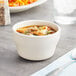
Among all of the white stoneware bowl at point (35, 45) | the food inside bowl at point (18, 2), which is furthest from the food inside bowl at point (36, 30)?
the food inside bowl at point (18, 2)

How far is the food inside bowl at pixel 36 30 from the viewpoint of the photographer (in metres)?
1.09

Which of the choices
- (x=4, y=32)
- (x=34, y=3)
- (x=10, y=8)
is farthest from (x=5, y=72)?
(x=34, y=3)

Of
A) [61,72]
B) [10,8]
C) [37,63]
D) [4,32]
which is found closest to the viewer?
[61,72]

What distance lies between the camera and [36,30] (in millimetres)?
1108

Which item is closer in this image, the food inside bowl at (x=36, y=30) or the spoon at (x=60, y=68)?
the spoon at (x=60, y=68)

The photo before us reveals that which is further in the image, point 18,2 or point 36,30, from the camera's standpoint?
point 18,2

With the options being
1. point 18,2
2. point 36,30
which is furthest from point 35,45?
point 18,2

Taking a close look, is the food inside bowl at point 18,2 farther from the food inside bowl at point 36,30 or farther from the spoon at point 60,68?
the spoon at point 60,68

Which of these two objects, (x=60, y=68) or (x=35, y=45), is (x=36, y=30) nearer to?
(x=35, y=45)

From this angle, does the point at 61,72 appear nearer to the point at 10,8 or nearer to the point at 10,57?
the point at 10,57

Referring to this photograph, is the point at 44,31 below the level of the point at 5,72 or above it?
above

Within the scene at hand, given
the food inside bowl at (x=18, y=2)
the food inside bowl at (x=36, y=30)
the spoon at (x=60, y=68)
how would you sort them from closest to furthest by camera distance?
the spoon at (x=60, y=68), the food inside bowl at (x=36, y=30), the food inside bowl at (x=18, y=2)

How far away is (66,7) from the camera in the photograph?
168 cm

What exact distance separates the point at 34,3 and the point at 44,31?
2.08ft
